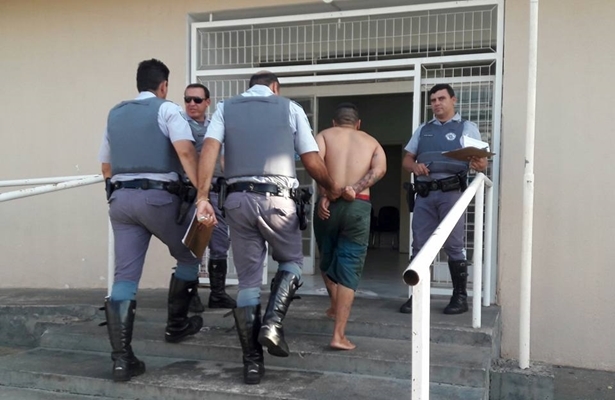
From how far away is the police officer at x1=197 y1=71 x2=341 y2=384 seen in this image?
3.52 m

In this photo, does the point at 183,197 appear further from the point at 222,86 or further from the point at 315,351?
the point at 222,86

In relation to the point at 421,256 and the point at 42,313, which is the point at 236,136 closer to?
the point at 421,256

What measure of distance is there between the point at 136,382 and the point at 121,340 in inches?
11.1

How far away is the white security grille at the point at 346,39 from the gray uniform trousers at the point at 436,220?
5.78ft

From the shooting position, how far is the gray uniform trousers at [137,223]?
3699 mm

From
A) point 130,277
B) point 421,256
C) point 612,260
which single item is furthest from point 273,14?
point 421,256

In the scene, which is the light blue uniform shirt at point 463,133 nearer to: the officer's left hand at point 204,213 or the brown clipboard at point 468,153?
the brown clipboard at point 468,153

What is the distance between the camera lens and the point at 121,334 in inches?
143

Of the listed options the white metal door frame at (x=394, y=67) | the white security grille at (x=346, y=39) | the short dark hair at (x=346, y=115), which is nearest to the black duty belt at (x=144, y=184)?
the short dark hair at (x=346, y=115)

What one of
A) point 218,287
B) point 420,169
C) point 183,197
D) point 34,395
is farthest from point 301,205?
point 34,395

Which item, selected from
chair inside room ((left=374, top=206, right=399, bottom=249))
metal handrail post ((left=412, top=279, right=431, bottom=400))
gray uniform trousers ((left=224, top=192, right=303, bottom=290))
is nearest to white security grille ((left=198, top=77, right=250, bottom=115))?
gray uniform trousers ((left=224, top=192, right=303, bottom=290))

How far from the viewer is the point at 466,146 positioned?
4348 millimetres

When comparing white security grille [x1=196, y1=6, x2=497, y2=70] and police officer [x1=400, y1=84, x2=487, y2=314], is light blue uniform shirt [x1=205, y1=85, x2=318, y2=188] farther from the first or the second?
white security grille [x1=196, y1=6, x2=497, y2=70]

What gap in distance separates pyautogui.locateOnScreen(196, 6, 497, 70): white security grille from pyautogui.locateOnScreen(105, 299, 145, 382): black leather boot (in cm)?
332
